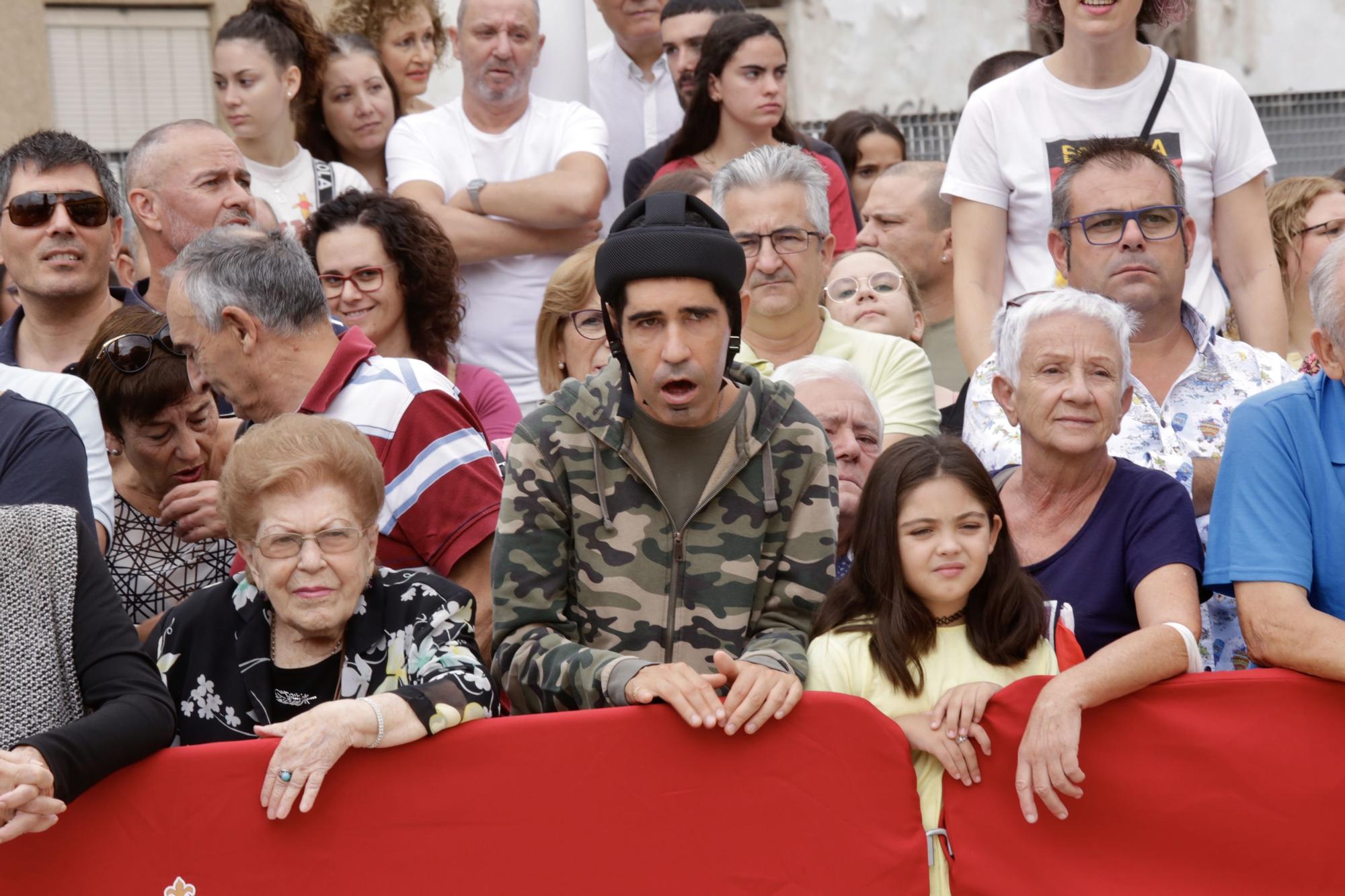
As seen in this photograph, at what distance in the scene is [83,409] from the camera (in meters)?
4.21

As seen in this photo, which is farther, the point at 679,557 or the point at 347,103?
the point at 347,103

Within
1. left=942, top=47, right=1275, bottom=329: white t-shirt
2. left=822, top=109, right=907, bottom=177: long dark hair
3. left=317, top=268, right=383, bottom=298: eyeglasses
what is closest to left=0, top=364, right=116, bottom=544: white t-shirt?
left=317, top=268, right=383, bottom=298: eyeglasses

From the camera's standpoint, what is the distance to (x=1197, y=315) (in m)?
4.63

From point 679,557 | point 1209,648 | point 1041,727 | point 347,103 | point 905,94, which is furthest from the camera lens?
point 905,94

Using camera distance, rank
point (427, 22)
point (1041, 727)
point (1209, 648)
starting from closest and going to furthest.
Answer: point (1041, 727) < point (1209, 648) < point (427, 22)

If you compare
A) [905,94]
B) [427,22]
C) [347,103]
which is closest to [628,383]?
[347,103]

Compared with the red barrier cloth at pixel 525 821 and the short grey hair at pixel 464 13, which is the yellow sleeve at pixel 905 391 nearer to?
the red barrier cloth at pixel 525 821

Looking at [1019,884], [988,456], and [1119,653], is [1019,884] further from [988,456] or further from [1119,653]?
[988,456]

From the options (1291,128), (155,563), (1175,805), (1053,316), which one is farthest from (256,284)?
(1291,128)

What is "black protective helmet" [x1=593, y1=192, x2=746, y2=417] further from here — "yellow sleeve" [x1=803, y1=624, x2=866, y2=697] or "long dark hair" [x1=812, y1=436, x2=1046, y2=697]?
"yellow sleeve" [x1=803, y1=624, x2=866, y2=697]

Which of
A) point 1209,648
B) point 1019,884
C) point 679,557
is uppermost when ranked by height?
point 679,557

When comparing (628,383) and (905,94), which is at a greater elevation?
(905,94)

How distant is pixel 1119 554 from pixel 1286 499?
0.38m

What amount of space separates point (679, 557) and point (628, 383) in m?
0.40
